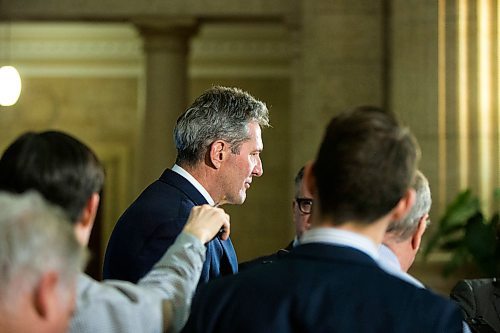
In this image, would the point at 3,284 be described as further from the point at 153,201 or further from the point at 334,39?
the point at 334,39

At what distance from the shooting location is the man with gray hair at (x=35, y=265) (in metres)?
2.07

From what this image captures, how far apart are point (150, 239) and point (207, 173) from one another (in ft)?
1.64

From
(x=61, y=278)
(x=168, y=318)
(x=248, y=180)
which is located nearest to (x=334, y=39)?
(x=248, y=180)

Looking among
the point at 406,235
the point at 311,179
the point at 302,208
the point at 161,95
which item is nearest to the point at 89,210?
the point at 311,179

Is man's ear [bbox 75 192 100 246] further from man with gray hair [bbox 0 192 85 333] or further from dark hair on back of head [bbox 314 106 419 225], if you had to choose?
dark hair on back of head [bbox 314 106 419 225]

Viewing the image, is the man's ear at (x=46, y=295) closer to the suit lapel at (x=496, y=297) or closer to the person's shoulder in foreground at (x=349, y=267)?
the person's shoulder in foreground at (x=349, y=267)

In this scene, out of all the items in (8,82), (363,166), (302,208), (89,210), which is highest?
(363,166)

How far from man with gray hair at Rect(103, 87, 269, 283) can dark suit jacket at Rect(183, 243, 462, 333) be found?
1.24 meters

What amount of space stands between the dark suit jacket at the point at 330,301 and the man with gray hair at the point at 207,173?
124 centimetres

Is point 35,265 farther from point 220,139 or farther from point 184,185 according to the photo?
point 220,139

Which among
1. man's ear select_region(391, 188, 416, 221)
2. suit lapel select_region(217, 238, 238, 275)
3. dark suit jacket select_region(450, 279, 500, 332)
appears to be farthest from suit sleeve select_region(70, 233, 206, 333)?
dark suit jacket select_region(450, 279, 500, 332)

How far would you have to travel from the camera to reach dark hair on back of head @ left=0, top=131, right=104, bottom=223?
253 centimetres

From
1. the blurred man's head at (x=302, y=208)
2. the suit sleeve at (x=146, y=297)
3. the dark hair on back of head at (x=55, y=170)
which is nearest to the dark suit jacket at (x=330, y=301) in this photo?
the suit sleeve at (x=146, y=297)

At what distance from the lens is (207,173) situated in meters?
4.09
